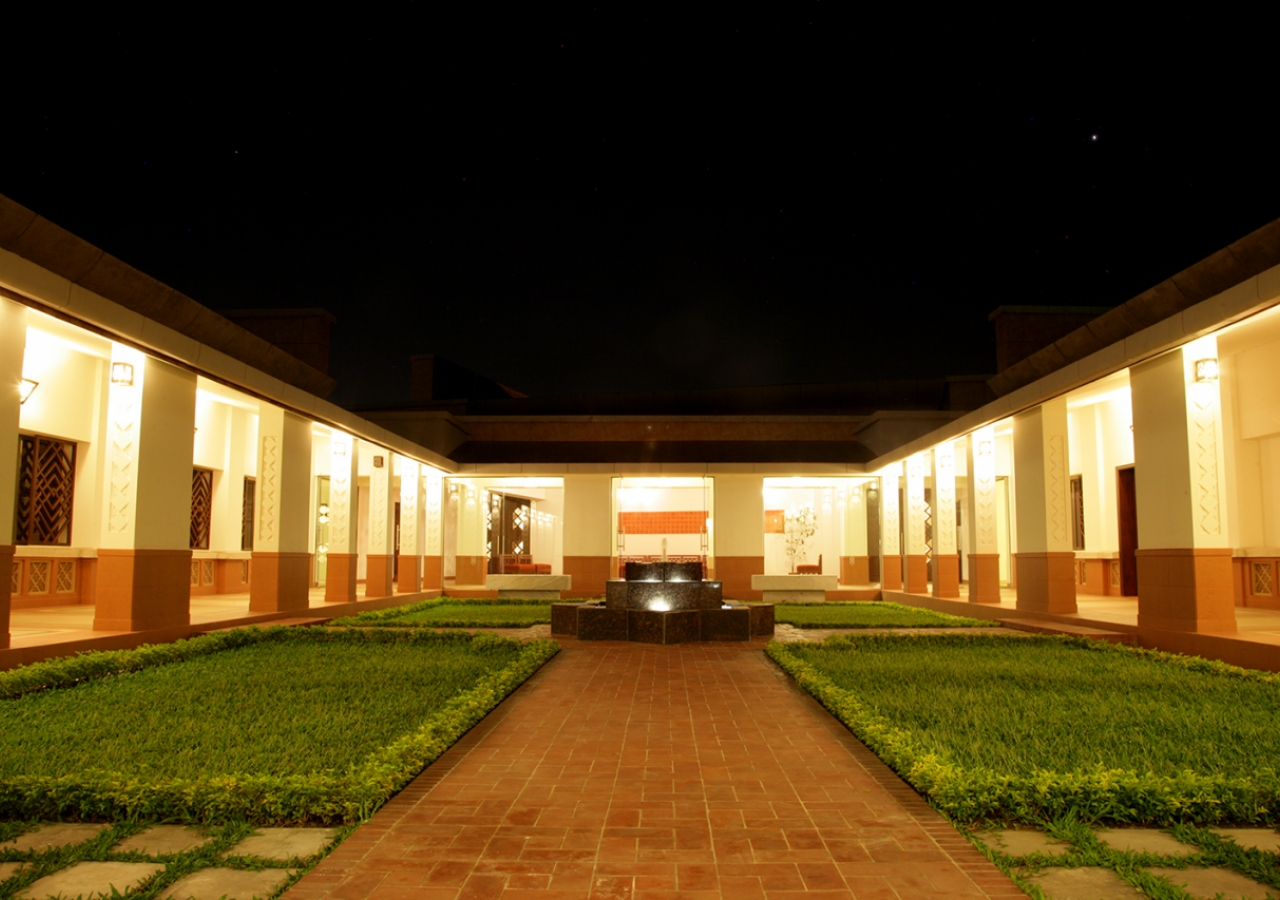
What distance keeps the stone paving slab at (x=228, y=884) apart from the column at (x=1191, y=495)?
9771mm

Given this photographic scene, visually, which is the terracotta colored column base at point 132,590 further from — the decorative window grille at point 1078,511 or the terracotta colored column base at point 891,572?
the decorative window grille at point 1078,511

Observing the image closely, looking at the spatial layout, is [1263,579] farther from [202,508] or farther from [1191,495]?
[202,508]

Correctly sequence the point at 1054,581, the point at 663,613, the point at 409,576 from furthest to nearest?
the point at 409,576 < the point at 1054,581 < the point at 663,613

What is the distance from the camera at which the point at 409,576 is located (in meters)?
20.1

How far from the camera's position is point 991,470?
51.2ft

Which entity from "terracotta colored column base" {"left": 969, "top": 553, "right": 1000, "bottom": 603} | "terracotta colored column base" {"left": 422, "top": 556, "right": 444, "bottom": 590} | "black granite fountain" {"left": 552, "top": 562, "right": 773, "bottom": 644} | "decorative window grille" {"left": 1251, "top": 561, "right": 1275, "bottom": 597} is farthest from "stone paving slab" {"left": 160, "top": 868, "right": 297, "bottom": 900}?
"terracotta colored column base" {"left": 422, "top": 556, "right": 444, "bottom": 590}

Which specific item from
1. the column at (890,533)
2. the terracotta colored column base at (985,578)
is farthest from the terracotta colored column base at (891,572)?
the terracotta colored column base at (985,578)

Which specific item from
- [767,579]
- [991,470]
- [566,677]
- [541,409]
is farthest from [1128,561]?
[541,409]

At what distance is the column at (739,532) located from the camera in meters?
21.7

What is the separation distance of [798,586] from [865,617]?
4.79 meters

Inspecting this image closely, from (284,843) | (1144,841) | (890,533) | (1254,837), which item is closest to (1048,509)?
(890,533)

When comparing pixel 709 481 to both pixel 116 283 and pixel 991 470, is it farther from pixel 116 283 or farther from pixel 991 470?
pixel 116 283

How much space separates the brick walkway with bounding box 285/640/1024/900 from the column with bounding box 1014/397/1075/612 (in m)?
8.13

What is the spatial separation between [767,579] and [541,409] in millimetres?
16982
